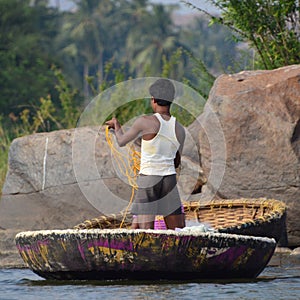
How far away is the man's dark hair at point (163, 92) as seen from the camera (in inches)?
376

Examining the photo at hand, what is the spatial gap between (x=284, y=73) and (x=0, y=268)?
4375 millimetres

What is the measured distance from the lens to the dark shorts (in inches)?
379

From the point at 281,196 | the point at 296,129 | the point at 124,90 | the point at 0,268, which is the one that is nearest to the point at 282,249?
the point at 281,196

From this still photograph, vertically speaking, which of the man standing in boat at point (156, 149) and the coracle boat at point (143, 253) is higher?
the man standing in boat at point (156, 149)

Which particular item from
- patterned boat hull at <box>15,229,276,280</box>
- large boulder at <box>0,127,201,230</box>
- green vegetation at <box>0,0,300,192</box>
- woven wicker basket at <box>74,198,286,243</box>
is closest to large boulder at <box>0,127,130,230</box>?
large boulder at <box>0,127,201,230</box>

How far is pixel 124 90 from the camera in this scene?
59.5ft

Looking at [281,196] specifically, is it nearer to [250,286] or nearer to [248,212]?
[248,212]

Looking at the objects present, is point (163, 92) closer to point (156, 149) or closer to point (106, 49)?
point (156, 149)

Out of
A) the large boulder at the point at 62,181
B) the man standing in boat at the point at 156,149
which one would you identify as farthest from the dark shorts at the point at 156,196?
the large boulder at the point at 62,181

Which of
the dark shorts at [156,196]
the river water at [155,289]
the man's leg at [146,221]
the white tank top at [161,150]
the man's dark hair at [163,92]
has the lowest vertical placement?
the river water at [155,289]

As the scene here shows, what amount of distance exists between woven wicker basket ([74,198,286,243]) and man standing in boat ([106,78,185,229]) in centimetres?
138

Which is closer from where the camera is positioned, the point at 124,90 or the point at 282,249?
the point at 282,249

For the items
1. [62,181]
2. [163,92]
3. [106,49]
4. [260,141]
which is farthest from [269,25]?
[106,49]

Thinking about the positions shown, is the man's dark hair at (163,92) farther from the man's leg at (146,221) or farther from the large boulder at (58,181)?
the large boulder at (58,181)
